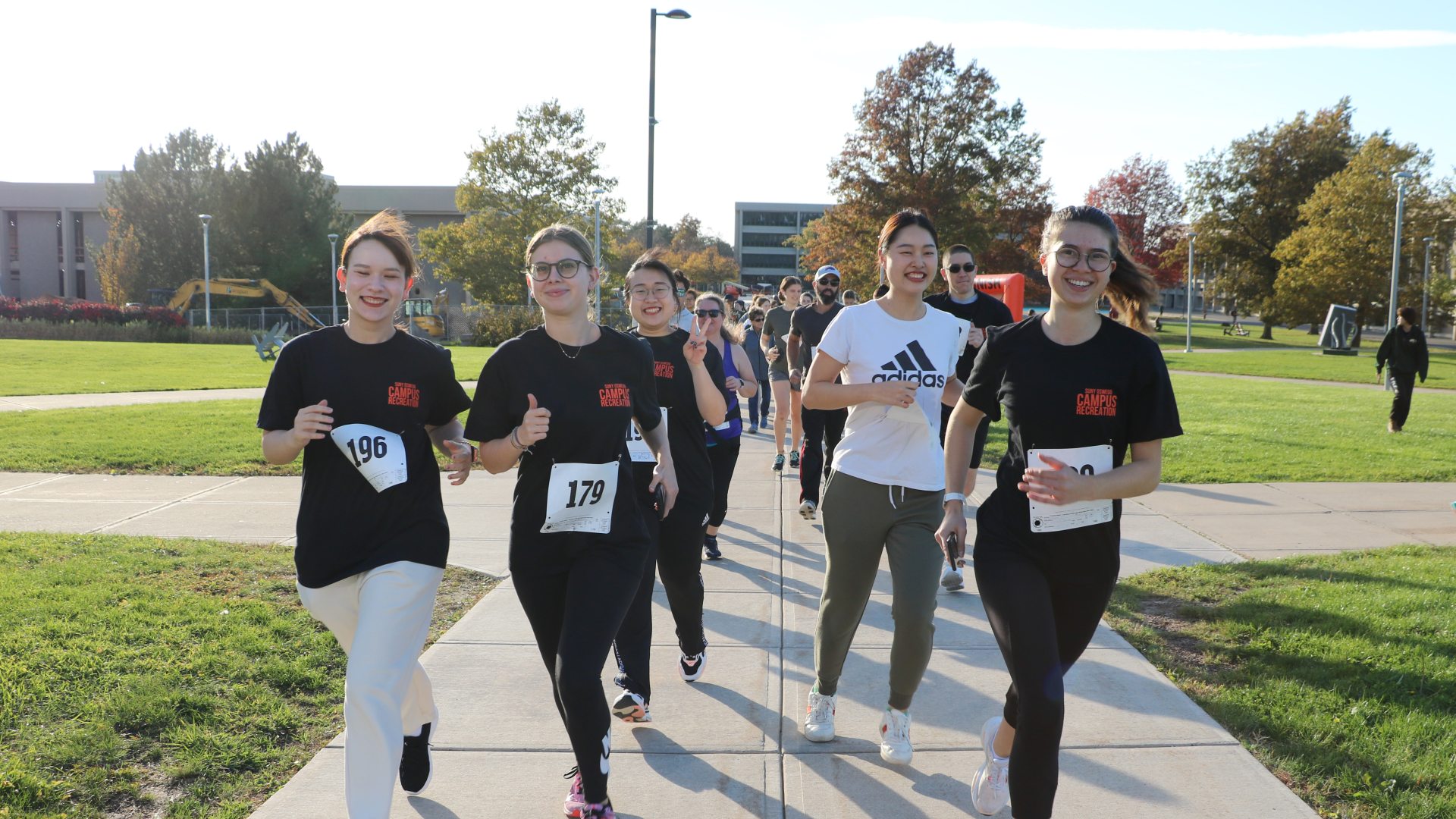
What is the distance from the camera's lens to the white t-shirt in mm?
3879

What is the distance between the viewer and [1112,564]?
3037 millimetres

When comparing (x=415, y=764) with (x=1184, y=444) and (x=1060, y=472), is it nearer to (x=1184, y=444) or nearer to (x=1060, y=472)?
(x=1060, y=472)

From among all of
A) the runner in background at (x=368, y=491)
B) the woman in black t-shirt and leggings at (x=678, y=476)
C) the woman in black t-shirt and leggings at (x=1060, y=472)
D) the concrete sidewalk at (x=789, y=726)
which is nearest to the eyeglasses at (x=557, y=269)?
the runner in background at (x=368, y=491)

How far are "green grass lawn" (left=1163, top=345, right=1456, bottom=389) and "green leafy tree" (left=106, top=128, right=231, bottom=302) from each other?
5240 centimetres

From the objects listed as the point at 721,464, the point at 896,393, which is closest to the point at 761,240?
the point at 721,464

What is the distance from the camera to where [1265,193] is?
6306 cm

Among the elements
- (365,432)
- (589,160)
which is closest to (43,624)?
(365,432)

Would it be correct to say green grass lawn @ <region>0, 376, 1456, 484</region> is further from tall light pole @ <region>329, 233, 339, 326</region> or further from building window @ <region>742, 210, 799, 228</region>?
building window @ <region>742, 210, 799, 228</region>

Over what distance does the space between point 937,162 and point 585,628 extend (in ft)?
156

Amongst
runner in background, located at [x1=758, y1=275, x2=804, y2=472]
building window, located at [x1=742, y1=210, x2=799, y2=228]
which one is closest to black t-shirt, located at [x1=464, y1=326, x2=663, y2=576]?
runner in background, located at [x1=758, y1=275, x2=804, y2=472]

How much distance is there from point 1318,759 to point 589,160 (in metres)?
54.1

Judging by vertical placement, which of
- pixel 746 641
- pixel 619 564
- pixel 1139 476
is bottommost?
pixel 746 641

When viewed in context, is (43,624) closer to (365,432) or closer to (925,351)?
(365,432)

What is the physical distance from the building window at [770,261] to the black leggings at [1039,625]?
141m
